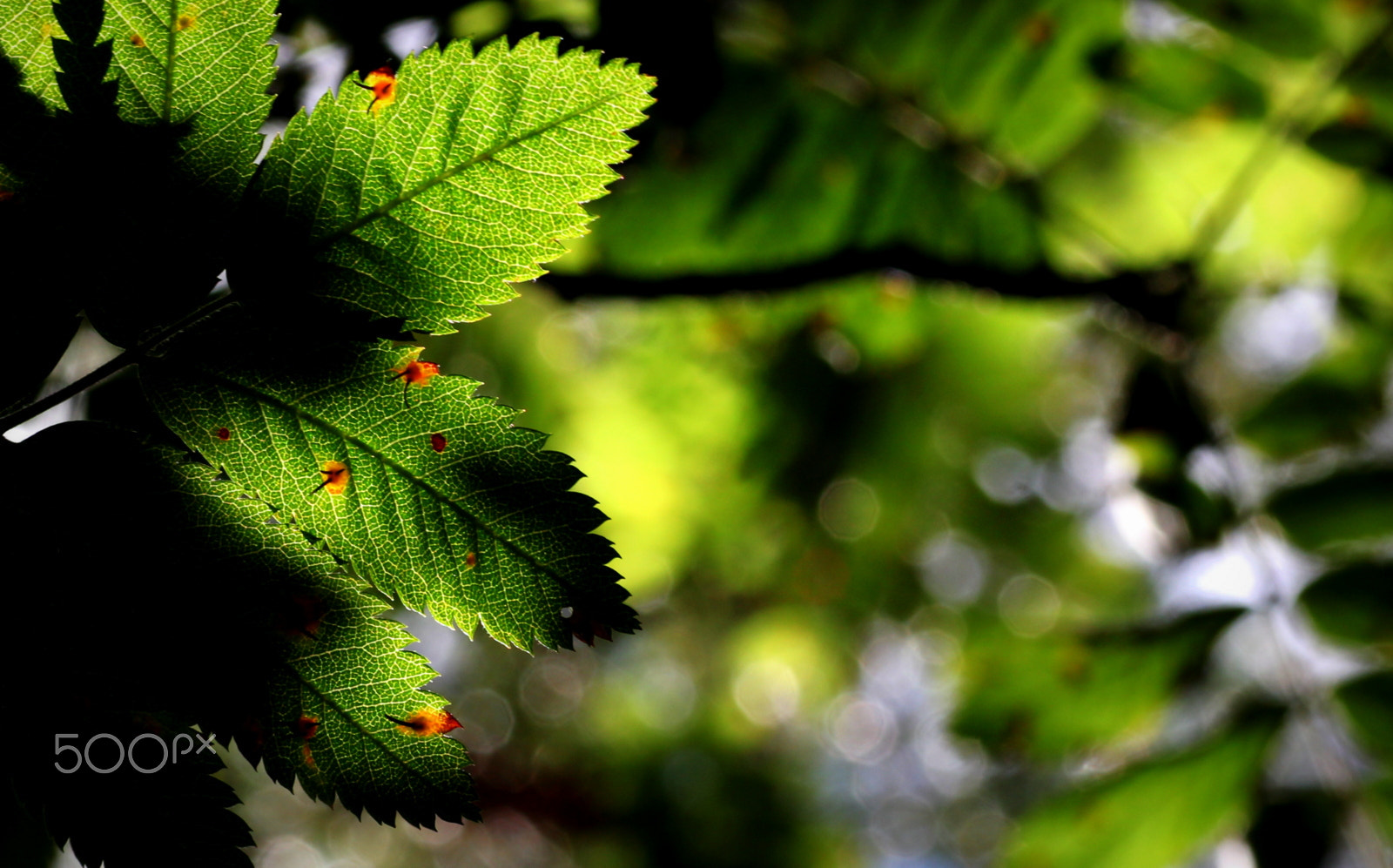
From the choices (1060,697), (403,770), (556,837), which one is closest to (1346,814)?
(1060,697)

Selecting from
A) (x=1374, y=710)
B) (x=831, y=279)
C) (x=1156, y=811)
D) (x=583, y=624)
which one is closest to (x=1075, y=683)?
(x=1156, y=811)

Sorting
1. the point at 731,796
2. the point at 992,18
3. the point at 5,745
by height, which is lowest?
the point at 5,745

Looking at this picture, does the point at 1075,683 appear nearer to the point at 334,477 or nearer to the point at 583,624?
the point at 583,624

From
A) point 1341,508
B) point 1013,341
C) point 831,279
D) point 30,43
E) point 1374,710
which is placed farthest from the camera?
point 1013,341

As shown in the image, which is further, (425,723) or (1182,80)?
(1182,80)

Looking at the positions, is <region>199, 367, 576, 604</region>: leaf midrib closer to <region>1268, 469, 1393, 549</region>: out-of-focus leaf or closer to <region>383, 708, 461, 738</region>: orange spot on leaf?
<region>383, 708, 461, 738</region>: orange spot on leaf

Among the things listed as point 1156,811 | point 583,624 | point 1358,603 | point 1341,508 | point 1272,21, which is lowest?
point 583,624

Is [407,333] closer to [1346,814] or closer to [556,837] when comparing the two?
[1346,814]
